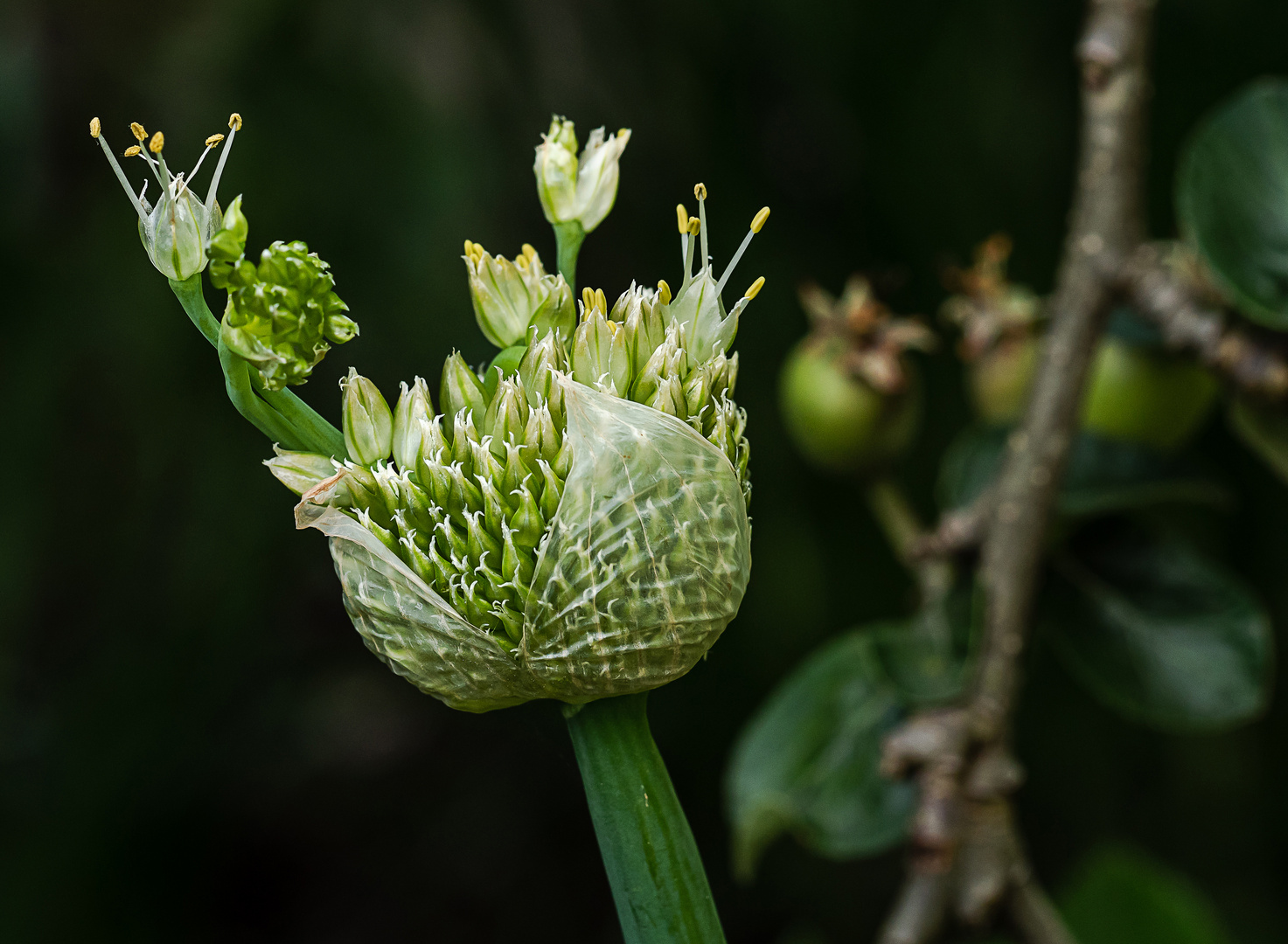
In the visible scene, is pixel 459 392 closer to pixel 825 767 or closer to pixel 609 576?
pixel 609 576

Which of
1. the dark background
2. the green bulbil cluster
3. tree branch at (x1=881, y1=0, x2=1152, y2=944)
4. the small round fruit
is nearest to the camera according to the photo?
the green bulbil cluster

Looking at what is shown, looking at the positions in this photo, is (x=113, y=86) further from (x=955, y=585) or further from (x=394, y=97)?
(x=955, y=585)

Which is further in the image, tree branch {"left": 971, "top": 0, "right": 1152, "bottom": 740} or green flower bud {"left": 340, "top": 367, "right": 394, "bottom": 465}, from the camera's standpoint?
tree branch {"left": 971, "top": 0, "right": 1152, "bottom": 740}

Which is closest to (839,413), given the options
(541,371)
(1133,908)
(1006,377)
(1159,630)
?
(1006,377)

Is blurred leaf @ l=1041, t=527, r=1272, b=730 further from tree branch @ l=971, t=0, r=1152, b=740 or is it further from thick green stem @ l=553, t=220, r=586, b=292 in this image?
thick green stem @ l=553, t=220, r=586, b=292

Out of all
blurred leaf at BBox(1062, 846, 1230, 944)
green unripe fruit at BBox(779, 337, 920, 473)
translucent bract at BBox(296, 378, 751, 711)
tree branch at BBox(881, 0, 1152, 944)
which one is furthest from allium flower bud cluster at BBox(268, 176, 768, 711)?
blurred leaf at BBox(1062, 846, 1230, 944)

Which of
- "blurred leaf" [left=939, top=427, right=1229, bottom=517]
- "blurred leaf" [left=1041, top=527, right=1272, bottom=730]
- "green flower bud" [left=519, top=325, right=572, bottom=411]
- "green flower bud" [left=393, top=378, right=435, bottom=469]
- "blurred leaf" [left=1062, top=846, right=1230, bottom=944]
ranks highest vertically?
"green flower bud" [left=519, top=325, right=572, bottom=411]

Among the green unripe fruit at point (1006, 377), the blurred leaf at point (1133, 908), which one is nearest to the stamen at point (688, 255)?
the green unripe fruit at point (1006, 377)

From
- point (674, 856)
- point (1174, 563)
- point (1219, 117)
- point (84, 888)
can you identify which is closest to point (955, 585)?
point (1174, 563)
